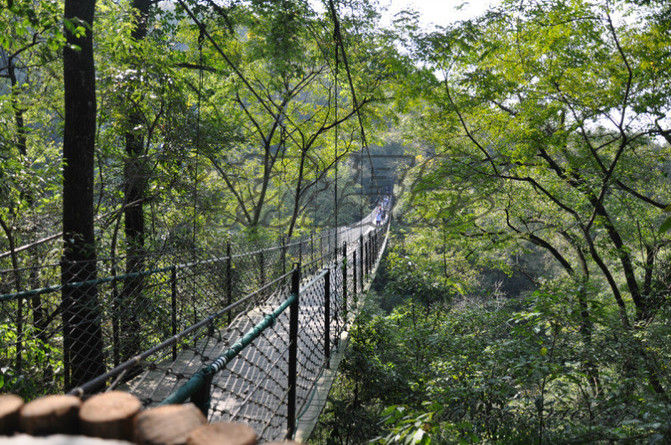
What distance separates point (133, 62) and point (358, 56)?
11.0ft

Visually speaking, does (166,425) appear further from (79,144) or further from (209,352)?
(79,144)

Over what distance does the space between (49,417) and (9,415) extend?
0.14 feet

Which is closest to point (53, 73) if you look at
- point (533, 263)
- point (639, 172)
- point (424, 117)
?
point (424, 117)

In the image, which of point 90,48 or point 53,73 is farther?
point 53,73

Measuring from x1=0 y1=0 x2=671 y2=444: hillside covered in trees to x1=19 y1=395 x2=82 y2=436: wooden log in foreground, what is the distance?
1120 mm

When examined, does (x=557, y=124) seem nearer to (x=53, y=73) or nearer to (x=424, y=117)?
(x=424, y=117)

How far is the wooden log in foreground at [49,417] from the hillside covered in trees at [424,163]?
1120 millimetres

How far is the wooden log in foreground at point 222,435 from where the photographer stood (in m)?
0.42

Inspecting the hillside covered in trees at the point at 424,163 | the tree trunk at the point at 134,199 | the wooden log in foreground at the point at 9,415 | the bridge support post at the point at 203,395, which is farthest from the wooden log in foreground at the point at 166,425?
the tree trunk at the point at 134,199

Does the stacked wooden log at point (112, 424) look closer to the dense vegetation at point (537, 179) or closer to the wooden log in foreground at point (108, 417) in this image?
the wooden log in foreground at point (108, 417)

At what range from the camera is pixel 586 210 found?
6512 mm

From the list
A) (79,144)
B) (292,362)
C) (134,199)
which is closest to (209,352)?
(292,362)

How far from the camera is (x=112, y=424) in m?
0.43

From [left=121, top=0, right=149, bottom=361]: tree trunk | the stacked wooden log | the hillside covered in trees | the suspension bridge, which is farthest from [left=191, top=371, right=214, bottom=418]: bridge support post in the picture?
A: [left=121, top=0, right=149, bottom=361]: tree trunk
